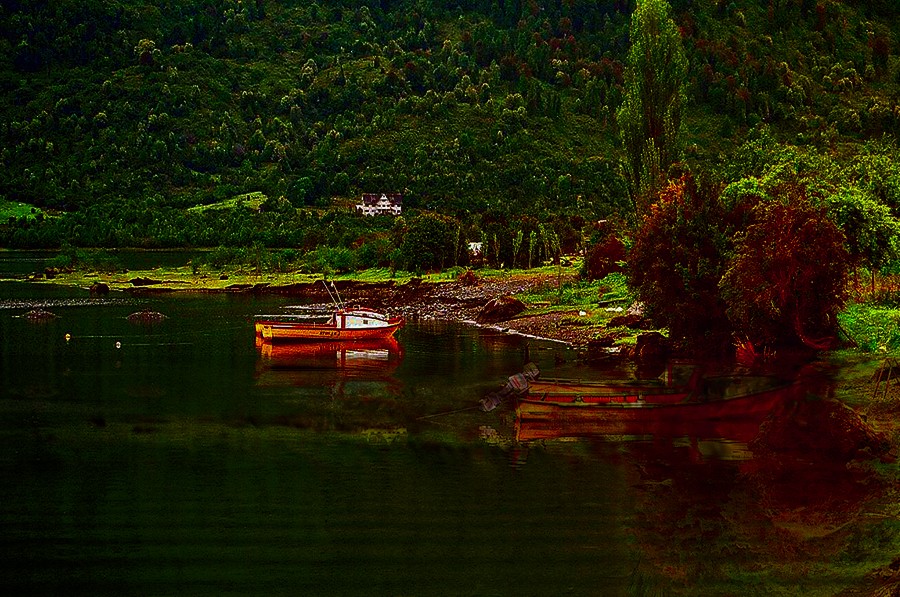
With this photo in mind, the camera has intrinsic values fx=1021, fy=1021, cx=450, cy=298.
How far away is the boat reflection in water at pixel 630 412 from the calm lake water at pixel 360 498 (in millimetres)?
1068

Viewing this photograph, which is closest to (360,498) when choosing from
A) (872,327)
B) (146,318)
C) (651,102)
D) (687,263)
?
(687,263)

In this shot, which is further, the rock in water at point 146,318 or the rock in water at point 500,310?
the rock in water at point 146,318

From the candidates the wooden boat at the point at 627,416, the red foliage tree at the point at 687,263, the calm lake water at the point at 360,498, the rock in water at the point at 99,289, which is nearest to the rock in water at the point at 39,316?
the rock in water at the point at 99,289

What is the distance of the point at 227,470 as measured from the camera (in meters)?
37.1

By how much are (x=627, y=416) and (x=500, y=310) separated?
46.4 metres

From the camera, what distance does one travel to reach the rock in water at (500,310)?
3447 inches

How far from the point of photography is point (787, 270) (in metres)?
50.2

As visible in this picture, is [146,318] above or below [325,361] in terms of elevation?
above

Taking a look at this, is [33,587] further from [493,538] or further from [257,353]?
[257,353]

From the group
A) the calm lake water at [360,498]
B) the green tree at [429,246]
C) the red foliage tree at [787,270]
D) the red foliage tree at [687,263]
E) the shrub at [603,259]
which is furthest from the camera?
the green tree at [429,246]

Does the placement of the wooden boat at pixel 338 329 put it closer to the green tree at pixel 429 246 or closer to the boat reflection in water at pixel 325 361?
the boat reflection in water at pixel 325 361

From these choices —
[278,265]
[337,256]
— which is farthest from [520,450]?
[278,265]

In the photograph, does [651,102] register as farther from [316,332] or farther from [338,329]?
[316,332]

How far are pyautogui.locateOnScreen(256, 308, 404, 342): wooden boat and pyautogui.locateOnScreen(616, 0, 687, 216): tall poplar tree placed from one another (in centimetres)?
2542
